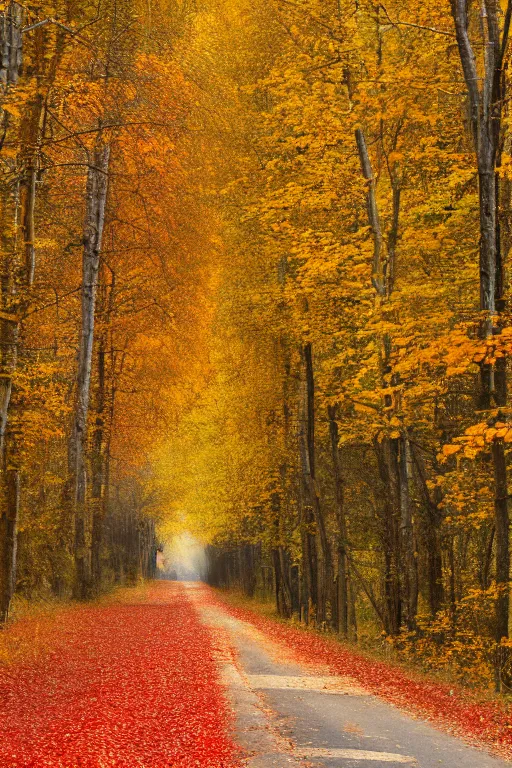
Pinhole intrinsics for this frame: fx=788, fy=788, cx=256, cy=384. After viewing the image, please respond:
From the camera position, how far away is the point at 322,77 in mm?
15398

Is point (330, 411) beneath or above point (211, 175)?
beneath

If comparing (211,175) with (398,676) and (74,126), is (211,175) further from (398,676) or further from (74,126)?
(398,676)

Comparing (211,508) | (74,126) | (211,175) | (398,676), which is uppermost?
(211,175)

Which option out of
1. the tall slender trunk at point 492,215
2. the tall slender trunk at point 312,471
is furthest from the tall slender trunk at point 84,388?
the tall slender trunk at point 492,215

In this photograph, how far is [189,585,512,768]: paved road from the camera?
6.36 m

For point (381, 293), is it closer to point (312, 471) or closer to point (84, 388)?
point (312, 471)

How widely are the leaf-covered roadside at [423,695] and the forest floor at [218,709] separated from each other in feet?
0.07

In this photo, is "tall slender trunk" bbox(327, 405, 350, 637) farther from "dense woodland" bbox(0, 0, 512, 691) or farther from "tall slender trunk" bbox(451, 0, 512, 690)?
"tall slender trunk" bbox(451, 0, 512, 690)

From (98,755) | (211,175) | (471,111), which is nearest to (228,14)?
(211,175)

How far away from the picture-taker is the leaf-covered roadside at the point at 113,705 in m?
6.28

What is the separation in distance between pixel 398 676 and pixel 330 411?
1079 centimetres

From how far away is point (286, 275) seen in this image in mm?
20359

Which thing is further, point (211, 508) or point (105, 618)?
point (211, 508)

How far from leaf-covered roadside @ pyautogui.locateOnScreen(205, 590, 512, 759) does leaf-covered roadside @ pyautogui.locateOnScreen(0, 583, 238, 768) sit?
2032 mm
